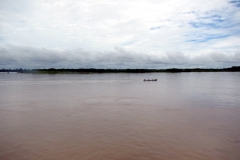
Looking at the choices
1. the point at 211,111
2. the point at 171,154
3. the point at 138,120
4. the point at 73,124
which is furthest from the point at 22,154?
the point at 211,111

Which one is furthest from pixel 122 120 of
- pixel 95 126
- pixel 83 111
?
pixel 83 111

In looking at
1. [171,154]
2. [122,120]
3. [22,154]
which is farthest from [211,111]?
[22,154]

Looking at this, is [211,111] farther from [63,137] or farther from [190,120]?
[63,137]

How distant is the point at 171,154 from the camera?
25.5 ft

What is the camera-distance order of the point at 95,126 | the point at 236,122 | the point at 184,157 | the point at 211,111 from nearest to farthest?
the point at 184,157
the point at 95,126
the point at 236,122
the point at 211,111

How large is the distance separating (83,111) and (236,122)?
36.2 ft

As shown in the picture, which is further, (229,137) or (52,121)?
(52,121)

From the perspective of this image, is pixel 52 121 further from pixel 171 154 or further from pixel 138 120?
pixel 171 154

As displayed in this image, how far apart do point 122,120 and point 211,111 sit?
25.7 ft

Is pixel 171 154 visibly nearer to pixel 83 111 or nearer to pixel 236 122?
pixel 236 122

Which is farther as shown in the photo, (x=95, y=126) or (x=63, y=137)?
(x=95, y=126)

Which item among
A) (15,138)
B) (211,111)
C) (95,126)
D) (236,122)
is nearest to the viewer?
(15,138)

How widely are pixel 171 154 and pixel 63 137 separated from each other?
5.34 meters

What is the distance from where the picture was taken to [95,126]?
11.3 meters
